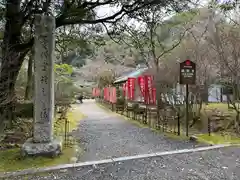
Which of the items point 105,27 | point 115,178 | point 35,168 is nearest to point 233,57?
point 105,27

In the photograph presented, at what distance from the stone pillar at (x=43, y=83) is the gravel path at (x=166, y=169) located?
3.75 ft

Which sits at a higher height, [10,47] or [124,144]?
[10,47]

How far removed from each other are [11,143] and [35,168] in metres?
2.35

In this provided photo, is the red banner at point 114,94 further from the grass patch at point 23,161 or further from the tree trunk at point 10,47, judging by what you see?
the grass patch at point 23,161

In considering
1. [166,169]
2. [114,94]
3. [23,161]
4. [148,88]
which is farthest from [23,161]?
[114,94]

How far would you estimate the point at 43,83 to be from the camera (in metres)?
5.32

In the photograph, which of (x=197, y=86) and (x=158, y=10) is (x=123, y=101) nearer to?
(x=197, y=86)

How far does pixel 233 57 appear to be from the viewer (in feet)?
31.9

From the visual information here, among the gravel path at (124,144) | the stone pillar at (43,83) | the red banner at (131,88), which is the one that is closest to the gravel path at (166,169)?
the gravel path at (124,144)

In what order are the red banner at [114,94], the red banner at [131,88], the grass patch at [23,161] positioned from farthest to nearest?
the red banner at [114,94], the red banner at [131,88], the grass patch at [23,161]

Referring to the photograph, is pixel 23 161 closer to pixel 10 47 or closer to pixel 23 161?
pixel 23 161

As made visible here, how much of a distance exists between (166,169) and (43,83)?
126 inches

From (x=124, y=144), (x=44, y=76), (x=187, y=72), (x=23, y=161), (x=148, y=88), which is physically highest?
(x=187, y=72)

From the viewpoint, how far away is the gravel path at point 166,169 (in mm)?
4113
